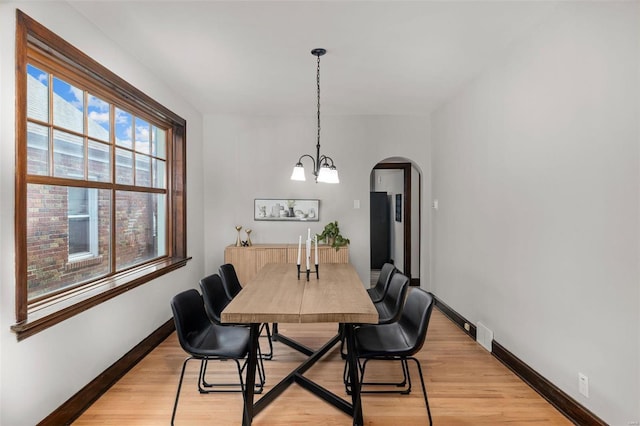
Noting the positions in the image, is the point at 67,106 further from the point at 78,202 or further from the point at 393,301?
the point at 393,301

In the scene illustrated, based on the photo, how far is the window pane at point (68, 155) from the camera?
7.65 ft

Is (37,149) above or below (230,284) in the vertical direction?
above

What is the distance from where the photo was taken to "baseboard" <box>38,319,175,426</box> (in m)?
2.12

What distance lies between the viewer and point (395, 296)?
9.39 feet

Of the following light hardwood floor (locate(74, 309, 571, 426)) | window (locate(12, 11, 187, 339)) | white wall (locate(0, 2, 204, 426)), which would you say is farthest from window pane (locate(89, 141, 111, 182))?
light hardwood floor (locate(74, 309, 571, 426))

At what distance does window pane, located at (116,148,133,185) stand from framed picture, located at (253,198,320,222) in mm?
1961

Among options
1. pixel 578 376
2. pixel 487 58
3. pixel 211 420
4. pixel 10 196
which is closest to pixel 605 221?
pixel 578 376

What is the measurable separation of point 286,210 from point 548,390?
356 centimetres

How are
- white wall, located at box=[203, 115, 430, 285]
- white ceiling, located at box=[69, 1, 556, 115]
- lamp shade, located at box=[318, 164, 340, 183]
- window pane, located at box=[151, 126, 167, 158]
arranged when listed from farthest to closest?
white wall, located at box=[203, 115, 430, 285]
window pane, located at box=[151, 126, 167, 158]
lamp shade, located at box=[318, 164, 340, 183]
white ceiling, located at box=[69, 1, 556, 115]

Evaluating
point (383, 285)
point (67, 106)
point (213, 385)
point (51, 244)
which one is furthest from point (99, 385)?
point (383, 285)

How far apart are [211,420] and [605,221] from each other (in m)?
2.54

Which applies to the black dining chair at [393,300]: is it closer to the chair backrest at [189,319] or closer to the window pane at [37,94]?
the chair backrest at [189,319]

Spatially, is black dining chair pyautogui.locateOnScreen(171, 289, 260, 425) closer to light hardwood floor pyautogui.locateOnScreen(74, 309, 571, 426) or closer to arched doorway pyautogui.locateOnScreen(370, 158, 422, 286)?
light hardwood floor pyautogui.locateOnScreen(74, 309, 571, 426)

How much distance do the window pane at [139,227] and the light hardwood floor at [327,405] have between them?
3.16 feet
